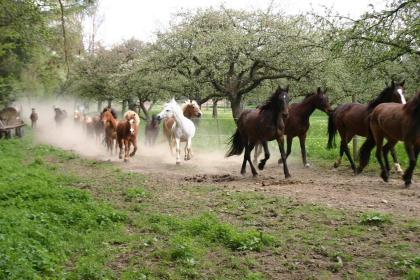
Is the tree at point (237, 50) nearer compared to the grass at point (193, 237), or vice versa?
the grass at point (193, 237)

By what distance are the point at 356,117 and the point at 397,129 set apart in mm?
2654

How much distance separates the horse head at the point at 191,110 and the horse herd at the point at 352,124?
3.38 meters

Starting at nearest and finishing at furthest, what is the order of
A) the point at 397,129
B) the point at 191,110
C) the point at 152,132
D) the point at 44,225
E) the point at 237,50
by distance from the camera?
1. the point at 44,225
2. the point at 397,129
3. the point at 191,110
4. the point at 152,132
5. the point at 237,50

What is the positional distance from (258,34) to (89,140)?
11.7 metres

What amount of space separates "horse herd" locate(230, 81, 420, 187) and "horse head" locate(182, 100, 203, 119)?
3.38m

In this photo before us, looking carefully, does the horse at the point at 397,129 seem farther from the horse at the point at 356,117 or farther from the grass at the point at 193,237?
the grass at the point at 193,237

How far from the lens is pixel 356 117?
12375 millimetres

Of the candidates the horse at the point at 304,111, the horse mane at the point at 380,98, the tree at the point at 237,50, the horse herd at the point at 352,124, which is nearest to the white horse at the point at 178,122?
the horse herd at the point at 352,124

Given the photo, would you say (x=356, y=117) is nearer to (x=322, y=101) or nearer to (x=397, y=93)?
(x=322, y=101)

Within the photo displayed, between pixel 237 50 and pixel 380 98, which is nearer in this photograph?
pixel 380 98

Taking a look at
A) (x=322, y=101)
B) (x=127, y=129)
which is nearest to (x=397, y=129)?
(x=322, y=101)

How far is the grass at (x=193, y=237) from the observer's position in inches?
199

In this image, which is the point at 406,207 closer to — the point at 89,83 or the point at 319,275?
the point at 319,275

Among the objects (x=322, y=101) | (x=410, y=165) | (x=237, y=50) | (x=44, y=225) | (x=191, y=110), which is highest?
(x=237, y=50)
